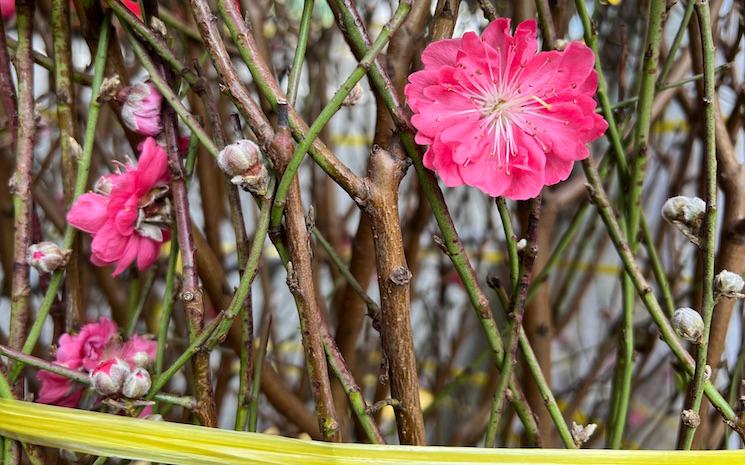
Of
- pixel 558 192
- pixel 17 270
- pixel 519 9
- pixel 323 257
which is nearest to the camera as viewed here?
pixel 17 270

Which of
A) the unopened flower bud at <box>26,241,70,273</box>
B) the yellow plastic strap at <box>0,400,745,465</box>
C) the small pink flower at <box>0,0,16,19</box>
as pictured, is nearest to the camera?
the yellow plastic strap at <box>0,400,745,465</box>

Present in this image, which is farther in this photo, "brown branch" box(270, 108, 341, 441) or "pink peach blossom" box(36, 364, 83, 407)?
"pink peach blossom" box(36, 364, 83, 407)

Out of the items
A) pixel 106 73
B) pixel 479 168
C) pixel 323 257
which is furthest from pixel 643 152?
pixel 323 257

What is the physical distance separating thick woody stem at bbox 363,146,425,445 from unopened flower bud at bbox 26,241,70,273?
0.66ft

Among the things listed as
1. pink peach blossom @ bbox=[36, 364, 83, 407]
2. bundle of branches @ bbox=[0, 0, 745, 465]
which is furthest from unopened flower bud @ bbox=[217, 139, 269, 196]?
pink peach blossom @ bbox=[36, 364, 83, 407]

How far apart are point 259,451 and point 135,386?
0.31ft

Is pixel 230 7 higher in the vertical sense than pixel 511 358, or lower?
higher

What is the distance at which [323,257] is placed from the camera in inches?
47.5

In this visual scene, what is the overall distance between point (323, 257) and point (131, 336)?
26.5 inches

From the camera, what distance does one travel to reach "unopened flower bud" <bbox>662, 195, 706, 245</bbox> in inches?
17.1

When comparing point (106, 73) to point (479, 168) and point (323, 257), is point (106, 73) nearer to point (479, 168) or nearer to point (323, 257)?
point (479, 168)

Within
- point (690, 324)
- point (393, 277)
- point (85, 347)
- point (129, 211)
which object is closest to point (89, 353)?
point (85, 347)

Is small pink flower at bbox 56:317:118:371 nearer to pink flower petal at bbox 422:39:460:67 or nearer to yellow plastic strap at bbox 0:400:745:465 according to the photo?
yellow plastic strap at bbox 0:400:745:465

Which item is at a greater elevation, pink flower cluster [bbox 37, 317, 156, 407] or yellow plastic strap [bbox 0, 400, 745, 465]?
pink flower cluster [bbox 37, 317, 156, 407]
